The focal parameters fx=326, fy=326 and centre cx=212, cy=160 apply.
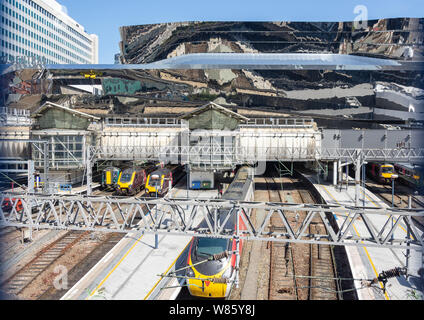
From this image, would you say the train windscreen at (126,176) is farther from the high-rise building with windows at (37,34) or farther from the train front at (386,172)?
the train front at (386,172)

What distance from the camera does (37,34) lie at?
147 feet

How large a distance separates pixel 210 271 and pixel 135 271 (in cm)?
473

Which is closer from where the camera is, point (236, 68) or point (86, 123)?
point (86, 123)

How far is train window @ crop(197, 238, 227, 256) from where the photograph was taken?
14.0 m

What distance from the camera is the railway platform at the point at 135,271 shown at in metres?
14.1

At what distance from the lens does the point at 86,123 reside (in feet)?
109

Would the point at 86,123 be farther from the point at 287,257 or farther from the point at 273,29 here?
the point at 273,29

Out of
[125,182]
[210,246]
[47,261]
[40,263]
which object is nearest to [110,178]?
[125,182]

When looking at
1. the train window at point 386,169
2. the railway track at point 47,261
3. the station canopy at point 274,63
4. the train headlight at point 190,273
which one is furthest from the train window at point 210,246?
the station canopy at point 274,63

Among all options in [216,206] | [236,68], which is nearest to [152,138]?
[236,68]

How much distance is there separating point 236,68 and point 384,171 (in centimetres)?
2324

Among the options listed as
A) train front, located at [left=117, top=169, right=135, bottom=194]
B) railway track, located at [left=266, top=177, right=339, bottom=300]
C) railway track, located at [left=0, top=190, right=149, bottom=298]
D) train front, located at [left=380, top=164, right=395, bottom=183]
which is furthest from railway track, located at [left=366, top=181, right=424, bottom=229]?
train front, located at [left=117, top=169, right=135, bottom=194]

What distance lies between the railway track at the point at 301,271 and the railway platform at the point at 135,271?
16.1 ft

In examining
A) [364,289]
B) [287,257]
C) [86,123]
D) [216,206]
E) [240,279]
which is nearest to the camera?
[216,206]
